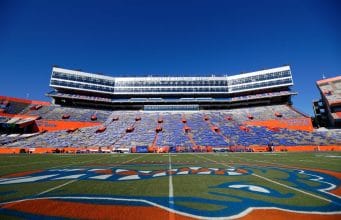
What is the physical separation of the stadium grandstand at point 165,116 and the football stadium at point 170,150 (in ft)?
0.95

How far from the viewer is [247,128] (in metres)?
51.0

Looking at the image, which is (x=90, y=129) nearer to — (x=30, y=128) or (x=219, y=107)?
(x=30, y=128)

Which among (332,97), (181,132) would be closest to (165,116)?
(181,132)

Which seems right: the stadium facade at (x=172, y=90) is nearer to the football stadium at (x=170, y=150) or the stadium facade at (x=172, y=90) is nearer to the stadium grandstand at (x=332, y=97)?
the football stadium at (x=170, y=150)

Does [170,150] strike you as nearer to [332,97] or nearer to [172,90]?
[172,90]

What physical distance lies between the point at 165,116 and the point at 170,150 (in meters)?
20.0

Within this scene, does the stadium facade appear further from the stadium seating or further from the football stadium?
the stadium seating

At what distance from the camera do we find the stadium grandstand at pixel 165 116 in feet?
143

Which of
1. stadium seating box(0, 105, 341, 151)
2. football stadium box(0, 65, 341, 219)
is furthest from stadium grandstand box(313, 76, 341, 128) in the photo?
stadium seating box(0, 105, 341, 151)

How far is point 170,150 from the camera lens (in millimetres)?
42469

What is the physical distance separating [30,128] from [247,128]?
5318 cm

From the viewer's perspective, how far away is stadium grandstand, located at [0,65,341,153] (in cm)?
4356

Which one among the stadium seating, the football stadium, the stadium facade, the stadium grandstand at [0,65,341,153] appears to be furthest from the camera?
the stadium facade

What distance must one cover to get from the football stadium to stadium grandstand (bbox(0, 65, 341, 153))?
0.95ft
